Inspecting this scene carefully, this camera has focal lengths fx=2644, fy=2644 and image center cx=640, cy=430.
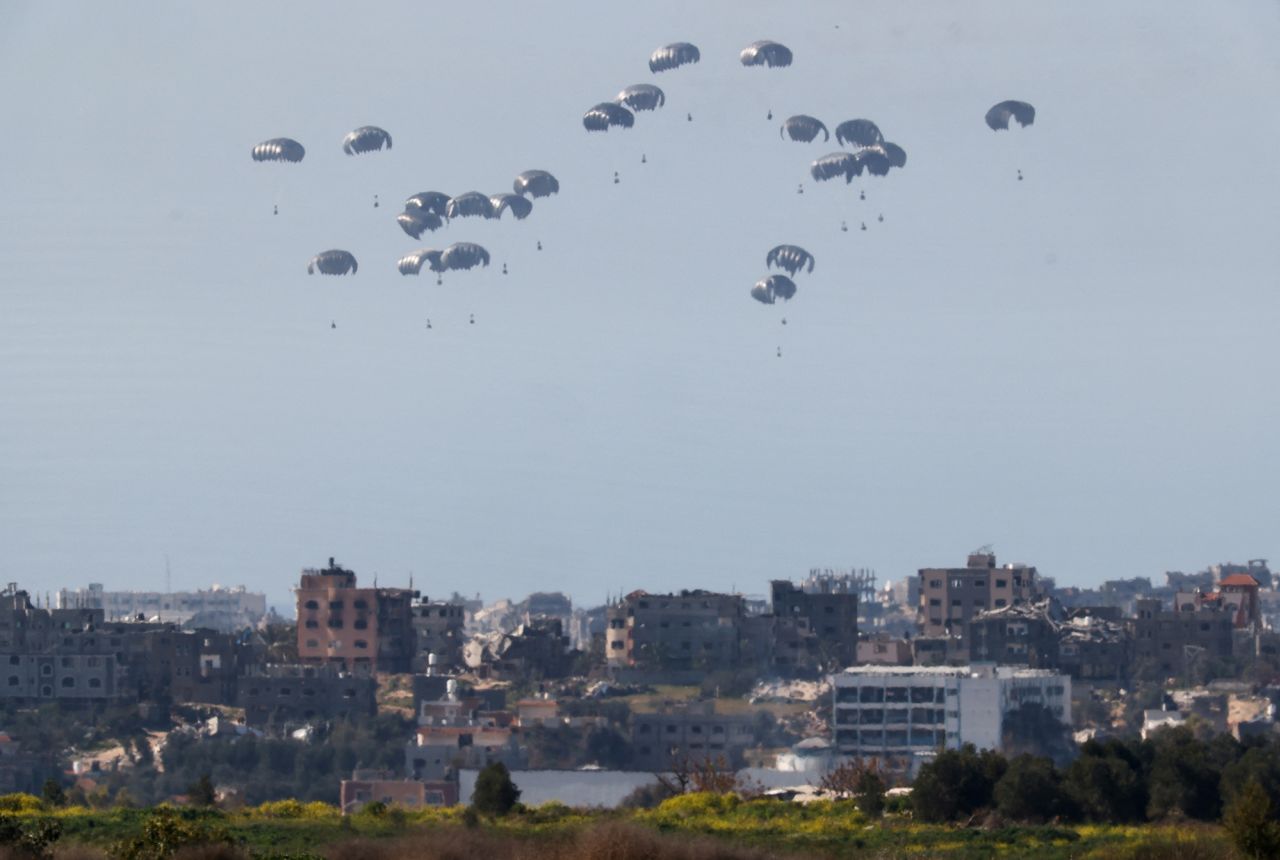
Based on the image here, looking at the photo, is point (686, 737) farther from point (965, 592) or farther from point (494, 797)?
point (494, 797)

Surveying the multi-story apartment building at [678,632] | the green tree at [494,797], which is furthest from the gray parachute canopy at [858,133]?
the green tree at [494,797]

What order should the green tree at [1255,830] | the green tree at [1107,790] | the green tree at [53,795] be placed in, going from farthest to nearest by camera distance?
the green tree at [53,795] → the green tree at [1107,790] → the green tree at [1255,830]

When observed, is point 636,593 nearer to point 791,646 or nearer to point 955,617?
point 791,646

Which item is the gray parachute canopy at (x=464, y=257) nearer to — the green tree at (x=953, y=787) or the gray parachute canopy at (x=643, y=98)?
the gray parachute canopy at (x=643, y=98)

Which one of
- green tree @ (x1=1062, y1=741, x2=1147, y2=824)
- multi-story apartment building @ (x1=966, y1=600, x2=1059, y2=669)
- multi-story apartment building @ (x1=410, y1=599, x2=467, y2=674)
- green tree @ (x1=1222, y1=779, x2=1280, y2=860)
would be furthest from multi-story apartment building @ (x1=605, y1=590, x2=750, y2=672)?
green tree @ (x1=1222, y1=779, x2=1280, y2=860)

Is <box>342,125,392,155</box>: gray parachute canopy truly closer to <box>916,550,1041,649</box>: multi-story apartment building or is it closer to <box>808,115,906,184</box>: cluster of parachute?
<box>808,115,906,184</box>: cluster of parachute

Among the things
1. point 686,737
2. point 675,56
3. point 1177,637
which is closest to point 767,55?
point 675,56

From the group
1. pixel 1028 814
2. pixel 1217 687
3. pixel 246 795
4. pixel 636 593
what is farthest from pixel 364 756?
pixel 1028 814
